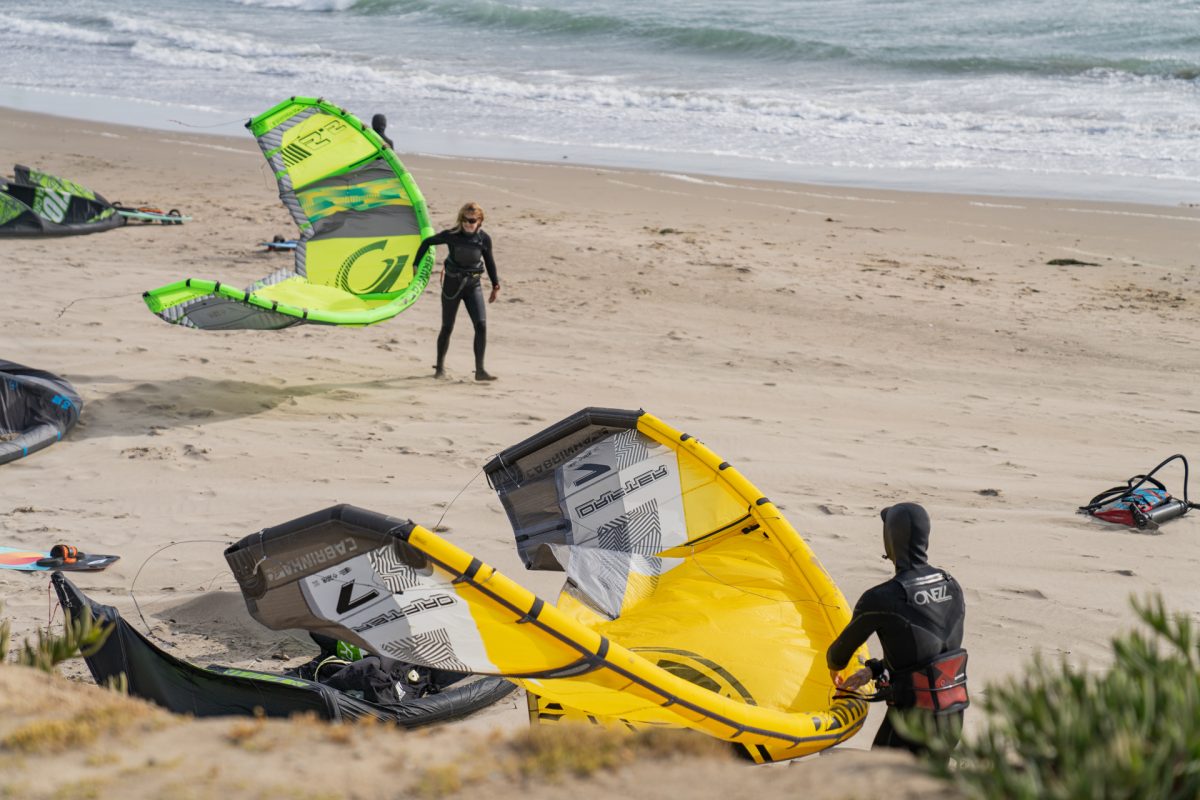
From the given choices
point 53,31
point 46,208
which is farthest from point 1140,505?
point 53,31

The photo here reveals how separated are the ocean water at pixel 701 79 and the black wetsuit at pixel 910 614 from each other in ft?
45.1

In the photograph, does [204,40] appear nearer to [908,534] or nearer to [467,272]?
[467,272]

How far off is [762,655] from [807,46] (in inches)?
1087

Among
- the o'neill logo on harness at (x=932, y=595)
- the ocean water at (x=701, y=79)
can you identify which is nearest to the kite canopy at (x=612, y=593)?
the o'neill logo on harness at (x=932, y=595)

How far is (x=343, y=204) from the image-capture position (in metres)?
11.0

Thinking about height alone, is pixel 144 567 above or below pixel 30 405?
below

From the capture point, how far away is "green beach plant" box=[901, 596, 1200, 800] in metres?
2.29

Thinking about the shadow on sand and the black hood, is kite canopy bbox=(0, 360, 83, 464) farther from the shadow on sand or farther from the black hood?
the black hood

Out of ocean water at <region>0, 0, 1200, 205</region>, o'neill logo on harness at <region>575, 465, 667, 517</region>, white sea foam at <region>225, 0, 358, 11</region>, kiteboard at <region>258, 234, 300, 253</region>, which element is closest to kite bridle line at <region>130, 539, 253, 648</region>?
o'neill logo on harness at <region>575, 465, 667, 517</region>

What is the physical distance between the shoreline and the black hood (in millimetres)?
13242

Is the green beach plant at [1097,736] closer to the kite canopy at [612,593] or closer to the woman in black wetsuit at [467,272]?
the kite canopy at [612,593]

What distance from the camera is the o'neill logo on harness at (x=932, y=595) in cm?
409

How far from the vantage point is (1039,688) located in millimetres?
2516

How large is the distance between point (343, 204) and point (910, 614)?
26.8 feet
